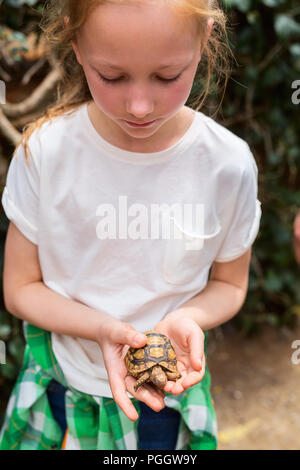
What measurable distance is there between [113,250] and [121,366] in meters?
0.26

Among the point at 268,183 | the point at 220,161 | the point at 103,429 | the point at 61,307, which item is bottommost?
the point at 268,183

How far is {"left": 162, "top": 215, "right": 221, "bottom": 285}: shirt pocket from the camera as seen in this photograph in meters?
1.21

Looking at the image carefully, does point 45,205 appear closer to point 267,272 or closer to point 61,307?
point 61,307

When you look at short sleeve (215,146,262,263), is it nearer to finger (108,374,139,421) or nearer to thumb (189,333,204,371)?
thumb (189,333,204,371)

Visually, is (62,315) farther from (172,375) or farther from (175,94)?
(175,94)

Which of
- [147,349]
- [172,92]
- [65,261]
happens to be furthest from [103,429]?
[172,92]

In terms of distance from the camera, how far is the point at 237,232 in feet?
4.10

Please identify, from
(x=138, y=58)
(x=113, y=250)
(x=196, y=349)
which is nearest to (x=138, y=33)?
(x=138, y=58)

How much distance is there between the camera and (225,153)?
3.93ft

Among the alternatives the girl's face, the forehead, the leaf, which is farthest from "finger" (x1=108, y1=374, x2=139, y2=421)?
the leaf

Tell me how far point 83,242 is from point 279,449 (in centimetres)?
151

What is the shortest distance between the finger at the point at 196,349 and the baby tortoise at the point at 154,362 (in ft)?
0.19

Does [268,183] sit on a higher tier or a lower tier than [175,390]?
lower

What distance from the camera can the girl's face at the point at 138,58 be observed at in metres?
0.90
